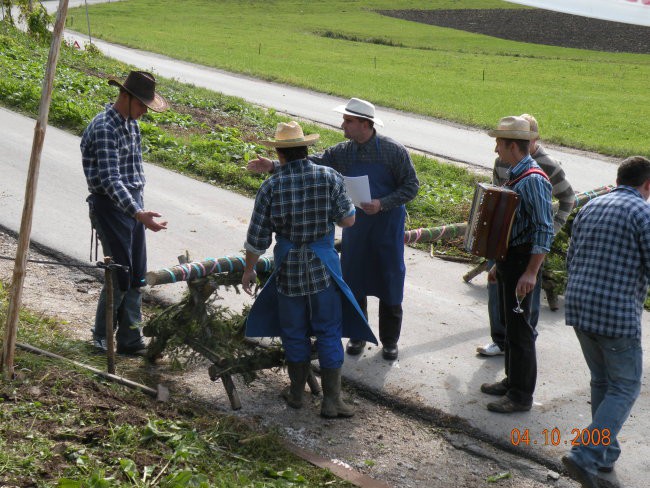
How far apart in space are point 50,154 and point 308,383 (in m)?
8.95

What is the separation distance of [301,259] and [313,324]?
47 cm

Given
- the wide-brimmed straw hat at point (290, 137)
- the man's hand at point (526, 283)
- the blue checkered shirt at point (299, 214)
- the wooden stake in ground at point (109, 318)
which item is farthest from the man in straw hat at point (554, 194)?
the wooden stake in ground at point (109, 318)

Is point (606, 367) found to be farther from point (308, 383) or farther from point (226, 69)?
point (226, 69)

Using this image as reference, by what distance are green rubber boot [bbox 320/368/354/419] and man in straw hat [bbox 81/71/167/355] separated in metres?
1.54

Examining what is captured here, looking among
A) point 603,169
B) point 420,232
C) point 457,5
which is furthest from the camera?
point 457,5

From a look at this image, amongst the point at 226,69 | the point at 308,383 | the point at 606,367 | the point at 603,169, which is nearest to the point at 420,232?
the point at 308,383

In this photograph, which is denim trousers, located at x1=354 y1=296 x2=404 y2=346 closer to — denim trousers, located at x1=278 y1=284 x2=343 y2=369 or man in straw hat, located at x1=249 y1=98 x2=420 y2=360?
man in straw hat, located at x1=249 y1=98 x2=420 y2=360

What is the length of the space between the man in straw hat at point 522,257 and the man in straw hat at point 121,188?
248 cm

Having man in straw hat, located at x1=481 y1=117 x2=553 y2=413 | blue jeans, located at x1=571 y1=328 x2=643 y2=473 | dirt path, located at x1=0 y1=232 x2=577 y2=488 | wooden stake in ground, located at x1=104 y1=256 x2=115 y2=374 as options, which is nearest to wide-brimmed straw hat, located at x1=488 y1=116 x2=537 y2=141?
man in straw hat, located at x1=481 y1=117 x2=553 y2=413

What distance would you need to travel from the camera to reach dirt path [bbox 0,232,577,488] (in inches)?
216

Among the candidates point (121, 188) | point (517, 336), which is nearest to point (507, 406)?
point (517, 336)

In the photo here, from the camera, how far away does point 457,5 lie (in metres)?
71.0

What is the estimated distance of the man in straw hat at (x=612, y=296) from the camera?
17.2 ft

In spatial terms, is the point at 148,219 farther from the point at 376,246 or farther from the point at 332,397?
the point at 376,246
